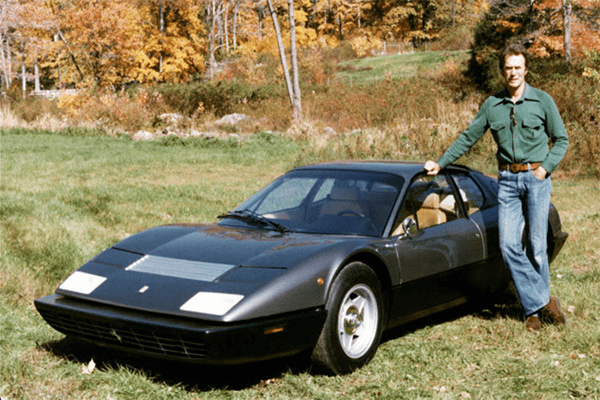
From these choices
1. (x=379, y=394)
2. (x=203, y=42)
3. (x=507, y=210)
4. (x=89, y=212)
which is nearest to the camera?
(x=379, y=394)

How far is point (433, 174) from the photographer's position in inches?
214

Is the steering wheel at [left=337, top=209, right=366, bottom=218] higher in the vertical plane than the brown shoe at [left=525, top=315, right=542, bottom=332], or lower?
higher

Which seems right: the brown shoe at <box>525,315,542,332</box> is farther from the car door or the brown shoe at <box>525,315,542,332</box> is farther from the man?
the car door

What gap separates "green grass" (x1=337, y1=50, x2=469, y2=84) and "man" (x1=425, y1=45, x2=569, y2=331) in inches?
1602

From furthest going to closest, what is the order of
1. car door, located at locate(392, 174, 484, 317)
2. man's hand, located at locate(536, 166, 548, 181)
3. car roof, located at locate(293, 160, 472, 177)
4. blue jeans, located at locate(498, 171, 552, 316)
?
car roof, located at locate(293, 160, 472, 177), blue jeans, located at locate(498, 171, 552, 316), man's hand, located at locate(536, 166, 548, 181), car door, located at locate(392, 174, 484, 317)

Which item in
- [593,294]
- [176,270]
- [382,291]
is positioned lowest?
[593,294]

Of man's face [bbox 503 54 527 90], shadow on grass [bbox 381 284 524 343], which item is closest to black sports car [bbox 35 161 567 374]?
shadow on grass [bbox 381 284 524 343]

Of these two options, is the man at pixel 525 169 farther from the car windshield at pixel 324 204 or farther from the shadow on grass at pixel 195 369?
the shadow on grass at pixel 195 369

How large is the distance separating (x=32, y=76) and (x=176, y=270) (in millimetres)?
74460

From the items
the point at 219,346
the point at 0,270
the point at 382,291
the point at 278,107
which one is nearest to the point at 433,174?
the point at 382,291

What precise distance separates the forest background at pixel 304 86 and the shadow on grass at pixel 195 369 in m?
10.6

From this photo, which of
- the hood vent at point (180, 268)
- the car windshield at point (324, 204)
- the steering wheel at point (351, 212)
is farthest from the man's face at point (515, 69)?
the hood vent at point (180, 268)

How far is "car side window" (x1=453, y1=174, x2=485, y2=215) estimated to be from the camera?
225 inches

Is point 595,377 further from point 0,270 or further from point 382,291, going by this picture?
point 0,270
